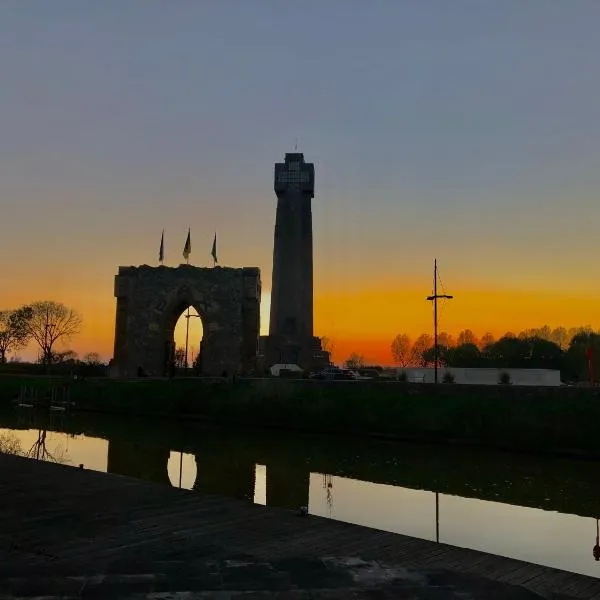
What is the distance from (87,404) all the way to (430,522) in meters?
38.6

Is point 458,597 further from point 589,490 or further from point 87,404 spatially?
point 87,404

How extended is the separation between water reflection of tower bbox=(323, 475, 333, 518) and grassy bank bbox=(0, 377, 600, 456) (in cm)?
1192

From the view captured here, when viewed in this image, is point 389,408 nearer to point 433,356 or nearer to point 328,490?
point 328,490

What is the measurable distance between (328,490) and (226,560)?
1131cm

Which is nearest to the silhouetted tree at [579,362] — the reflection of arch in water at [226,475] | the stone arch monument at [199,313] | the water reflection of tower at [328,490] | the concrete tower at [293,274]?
the concrete tower at [293,274]

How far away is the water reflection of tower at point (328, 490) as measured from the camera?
1661cm

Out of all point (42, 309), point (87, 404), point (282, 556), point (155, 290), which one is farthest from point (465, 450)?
point (42, 309)

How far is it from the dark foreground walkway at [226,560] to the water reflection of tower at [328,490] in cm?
540

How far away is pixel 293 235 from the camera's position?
2739 inches

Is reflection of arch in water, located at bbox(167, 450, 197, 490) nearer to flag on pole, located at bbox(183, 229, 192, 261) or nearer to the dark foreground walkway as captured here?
the dark foreground walkway

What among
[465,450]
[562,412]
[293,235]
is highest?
[293,235]

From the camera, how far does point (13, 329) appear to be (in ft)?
258

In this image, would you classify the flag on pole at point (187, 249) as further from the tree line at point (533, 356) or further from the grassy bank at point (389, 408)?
the tree line at point (533, 356)

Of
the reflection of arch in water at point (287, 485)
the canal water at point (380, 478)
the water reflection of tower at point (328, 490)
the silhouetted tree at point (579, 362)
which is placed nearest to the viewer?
the canal water at point (380, 478)
